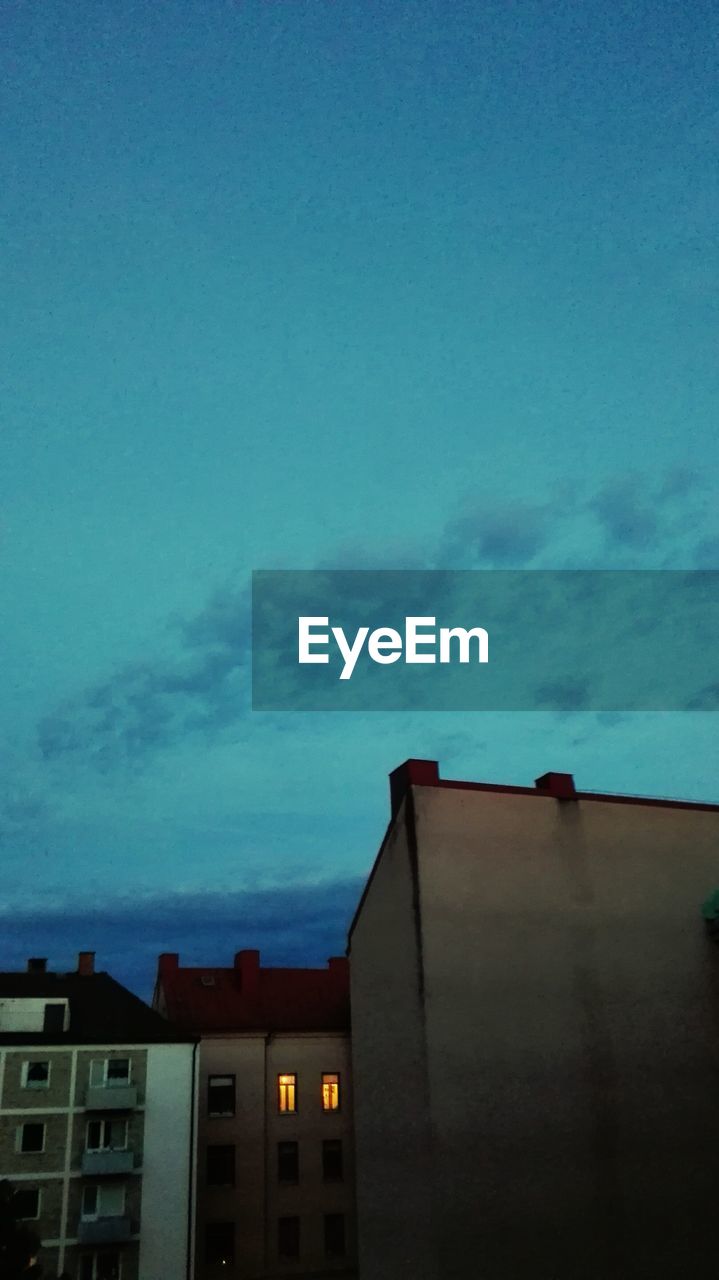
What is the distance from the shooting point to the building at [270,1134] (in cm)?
3791

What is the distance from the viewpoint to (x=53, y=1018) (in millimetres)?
36469

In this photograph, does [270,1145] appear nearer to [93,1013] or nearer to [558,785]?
[93,1013]

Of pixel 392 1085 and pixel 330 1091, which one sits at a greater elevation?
pixel 392 1085

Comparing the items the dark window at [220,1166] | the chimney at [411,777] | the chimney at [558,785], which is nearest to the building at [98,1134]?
the dark window at [220,1166]

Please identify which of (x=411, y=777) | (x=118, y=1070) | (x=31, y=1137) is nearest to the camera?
(x=411, y=777)

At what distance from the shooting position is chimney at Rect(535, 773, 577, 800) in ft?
95.6

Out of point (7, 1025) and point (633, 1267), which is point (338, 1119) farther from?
point (633, 1267)

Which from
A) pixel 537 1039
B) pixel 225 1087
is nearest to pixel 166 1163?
pixel 225 1087

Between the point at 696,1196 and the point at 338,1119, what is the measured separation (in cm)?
1886

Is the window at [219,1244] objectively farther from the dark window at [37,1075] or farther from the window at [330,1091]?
the dark window at [37,1075]

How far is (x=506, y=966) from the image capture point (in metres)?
26.5

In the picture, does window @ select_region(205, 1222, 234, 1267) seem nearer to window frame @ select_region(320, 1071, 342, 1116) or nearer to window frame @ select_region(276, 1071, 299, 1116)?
window frame @ select_region(276, 1071, 299, 1116)

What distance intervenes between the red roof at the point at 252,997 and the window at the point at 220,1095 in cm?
199

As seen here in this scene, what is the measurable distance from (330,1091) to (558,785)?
68.0 feet
